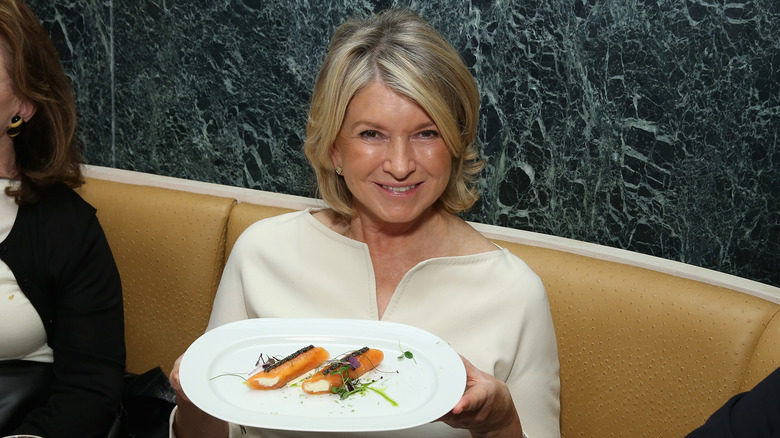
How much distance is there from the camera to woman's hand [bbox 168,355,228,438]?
1.53 metres

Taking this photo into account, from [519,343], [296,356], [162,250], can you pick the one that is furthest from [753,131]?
[162,250]

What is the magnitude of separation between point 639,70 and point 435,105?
2.57ft

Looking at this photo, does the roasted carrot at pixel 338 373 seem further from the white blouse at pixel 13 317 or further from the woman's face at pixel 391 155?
the white blouse at pixel 13 317

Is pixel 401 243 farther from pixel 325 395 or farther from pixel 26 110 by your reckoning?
pixel 26 110

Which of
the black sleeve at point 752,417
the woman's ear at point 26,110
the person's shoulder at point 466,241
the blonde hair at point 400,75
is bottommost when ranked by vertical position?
the black sleeve at point 752,417

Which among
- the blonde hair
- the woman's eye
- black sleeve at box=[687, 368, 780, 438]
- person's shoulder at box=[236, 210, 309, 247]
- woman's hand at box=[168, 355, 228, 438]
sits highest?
the blonde hair

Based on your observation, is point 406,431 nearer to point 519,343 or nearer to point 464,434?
point 464,434

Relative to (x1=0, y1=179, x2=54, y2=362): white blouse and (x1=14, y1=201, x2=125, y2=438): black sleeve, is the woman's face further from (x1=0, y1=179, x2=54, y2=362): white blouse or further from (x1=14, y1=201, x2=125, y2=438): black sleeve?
(x1=0, y1=179, x2=54, y2=362): white blouse

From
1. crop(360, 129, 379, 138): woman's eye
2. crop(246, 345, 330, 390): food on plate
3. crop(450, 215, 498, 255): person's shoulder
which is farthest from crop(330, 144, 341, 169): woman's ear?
crop(246, 345, 330, 390): food on plate

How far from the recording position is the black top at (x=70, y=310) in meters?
1.79

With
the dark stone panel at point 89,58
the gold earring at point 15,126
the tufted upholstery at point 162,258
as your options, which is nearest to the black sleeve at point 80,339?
the gold earring at point 15,126

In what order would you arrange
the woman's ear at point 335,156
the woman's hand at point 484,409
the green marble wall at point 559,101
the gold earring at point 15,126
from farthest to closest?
the green marble wall at point 559,101 → the gold earring at point 15,126 → the woman's ear at point 335,156 → the woman's hand at point 484,409

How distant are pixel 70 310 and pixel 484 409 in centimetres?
108

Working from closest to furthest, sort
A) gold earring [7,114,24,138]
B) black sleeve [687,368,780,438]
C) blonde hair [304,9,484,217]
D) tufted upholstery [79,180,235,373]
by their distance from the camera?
black sleeve [687,368,780,438], blonde hair [304,9,484,217], gold earring [7,114,24,138], tufted upholstery [79,180,235,373]
